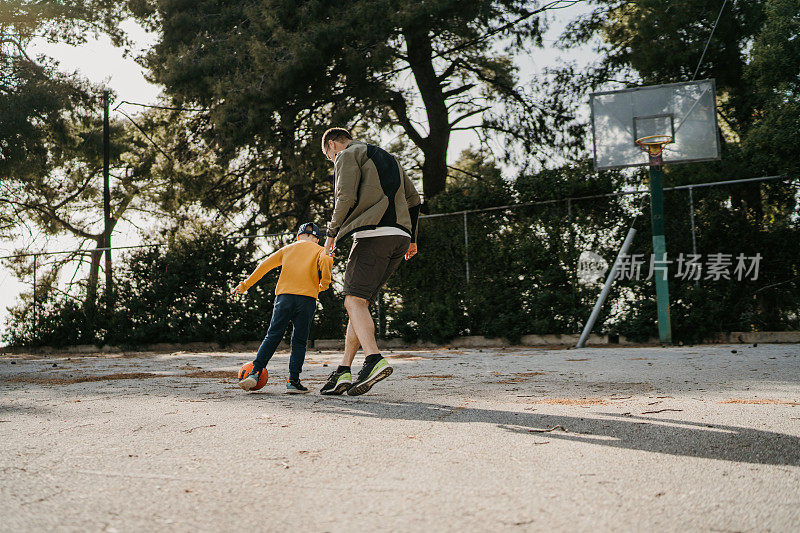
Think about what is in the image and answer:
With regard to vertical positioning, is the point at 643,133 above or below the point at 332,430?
above

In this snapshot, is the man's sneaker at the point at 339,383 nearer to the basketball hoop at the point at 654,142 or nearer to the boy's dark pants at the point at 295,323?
the boy's dark pants at the point at 295,323

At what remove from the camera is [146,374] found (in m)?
7.61

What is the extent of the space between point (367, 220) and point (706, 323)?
25.8ft

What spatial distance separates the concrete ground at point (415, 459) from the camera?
2.05 metres

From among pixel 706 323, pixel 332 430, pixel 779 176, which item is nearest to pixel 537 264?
pixel 706 323

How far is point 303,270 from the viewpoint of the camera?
18.6 feet

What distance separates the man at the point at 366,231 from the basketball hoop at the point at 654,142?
784 centimetres

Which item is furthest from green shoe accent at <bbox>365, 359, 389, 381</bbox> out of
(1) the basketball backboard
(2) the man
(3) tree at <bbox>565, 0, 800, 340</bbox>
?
(1) the basketball backboard

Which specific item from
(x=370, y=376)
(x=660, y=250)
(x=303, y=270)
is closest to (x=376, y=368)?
(x=370, y=376)

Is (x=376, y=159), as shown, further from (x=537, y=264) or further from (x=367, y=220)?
(x=537, y=264)

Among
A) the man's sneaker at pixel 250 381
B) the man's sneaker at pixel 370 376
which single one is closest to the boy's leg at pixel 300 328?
the man's sneaker at pixel 250 381

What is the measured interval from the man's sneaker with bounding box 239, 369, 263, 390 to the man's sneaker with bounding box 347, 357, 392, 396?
87 centimetres

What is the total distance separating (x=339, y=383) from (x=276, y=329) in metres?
0.81

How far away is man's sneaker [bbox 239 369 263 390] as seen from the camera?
17.3 feet
